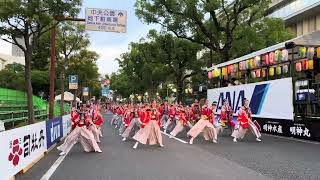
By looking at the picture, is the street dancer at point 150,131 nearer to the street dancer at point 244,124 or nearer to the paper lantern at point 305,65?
the street dancer at point 244,124

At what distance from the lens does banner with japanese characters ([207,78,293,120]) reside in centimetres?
2000

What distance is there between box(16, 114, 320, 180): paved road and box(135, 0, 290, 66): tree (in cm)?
1872

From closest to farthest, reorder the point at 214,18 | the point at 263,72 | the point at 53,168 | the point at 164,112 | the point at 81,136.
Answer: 1. the point at 53,168
2. the point at 81,136
3. the point at 263,72
4. the point at 164,112
5. the point at 214,18

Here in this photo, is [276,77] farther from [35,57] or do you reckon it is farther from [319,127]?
[35,57]

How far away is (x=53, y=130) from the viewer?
1680cm

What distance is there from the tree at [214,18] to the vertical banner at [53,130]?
17414mm

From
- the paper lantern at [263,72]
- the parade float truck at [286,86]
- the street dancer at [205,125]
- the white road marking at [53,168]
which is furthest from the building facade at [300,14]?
the white road marking at [53,168]

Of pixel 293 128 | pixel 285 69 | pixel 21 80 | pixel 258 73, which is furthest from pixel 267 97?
pixel 21 80

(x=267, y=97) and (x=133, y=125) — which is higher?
(x=267, y=97)

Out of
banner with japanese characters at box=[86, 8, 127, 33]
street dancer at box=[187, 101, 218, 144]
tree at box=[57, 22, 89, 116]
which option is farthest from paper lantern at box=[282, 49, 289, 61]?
tree at box=[57, 22, 89, 116]

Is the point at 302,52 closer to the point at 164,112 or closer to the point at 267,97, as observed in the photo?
the point at 267,97

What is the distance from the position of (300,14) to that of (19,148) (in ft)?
144

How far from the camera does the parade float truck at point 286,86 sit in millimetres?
18875

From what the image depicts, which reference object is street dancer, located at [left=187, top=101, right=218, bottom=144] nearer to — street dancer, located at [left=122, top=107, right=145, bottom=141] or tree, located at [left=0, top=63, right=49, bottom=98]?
street dancer, located at [left=122, top=107, right=145, bottom=141]
